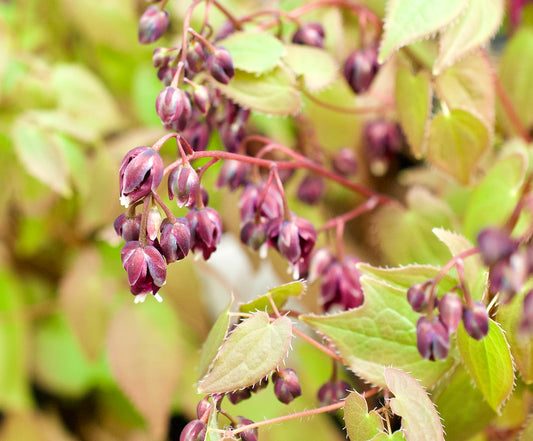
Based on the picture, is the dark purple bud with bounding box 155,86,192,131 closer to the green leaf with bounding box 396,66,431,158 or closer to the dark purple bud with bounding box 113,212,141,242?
the dark purple bud with bounding box 113,212,141,242

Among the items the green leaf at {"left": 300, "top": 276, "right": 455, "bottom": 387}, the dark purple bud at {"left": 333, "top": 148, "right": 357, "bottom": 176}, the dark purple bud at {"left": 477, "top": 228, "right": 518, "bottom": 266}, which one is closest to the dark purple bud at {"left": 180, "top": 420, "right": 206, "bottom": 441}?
the green leaf at {"left": 300, "top": 276, "right": 455, "bottom": 387}

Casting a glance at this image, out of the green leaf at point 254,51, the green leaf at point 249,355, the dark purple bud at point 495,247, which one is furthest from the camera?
the green leaf at point 254,51

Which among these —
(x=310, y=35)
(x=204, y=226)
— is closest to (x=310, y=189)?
(x=310, y=35)

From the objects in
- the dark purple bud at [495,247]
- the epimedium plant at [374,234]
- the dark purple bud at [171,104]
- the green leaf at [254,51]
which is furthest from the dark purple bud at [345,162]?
the dark purple bud at [495,247]

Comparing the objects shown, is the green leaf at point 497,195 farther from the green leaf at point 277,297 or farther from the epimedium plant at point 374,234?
the green leaf at point 277,297

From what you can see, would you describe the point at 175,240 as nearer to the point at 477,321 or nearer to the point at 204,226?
the point at 204,226

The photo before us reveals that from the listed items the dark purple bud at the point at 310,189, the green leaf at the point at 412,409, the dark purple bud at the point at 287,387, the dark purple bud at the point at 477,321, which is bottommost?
the dark purple bud at the point at 310,189

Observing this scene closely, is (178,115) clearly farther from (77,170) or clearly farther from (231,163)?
(77,170)
